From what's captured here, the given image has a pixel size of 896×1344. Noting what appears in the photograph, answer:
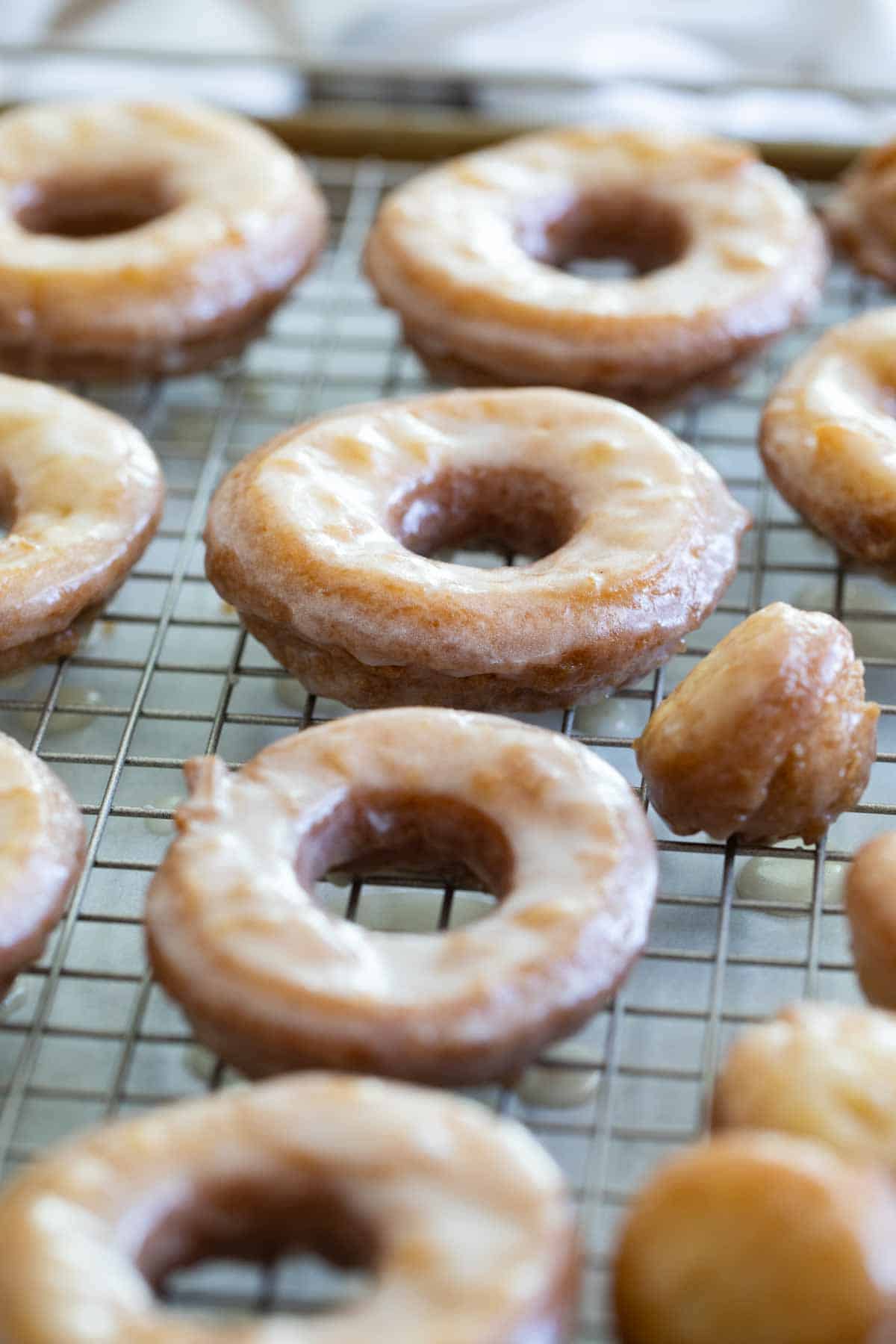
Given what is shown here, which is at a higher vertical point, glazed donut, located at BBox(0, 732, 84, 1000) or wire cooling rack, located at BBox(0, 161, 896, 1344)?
glazed donut, located at BBox(0, 732, 84, 1000)

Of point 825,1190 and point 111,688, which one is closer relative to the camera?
point 825,1190

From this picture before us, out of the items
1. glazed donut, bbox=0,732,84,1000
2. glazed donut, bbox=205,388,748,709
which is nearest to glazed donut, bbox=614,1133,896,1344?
glazed donut, bbox=0,732,84,1000

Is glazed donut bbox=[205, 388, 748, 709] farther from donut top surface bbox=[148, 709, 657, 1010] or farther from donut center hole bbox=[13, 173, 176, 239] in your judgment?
donut center hole bbox=[13, 173, 176, 239]

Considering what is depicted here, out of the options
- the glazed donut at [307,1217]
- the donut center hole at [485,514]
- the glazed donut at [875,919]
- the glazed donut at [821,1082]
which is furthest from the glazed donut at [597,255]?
the glazed donut at [307,1217]

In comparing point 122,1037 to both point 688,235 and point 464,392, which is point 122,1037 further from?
point 688,235

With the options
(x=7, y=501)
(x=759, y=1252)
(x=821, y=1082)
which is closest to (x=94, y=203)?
(x=7, y=501)

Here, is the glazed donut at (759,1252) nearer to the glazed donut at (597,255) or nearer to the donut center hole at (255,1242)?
the donut center hole at (255,1242)

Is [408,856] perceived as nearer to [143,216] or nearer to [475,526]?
[475,526]

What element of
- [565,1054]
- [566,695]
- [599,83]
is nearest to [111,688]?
[566,695]
